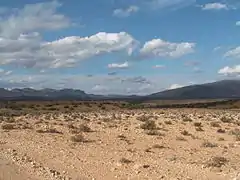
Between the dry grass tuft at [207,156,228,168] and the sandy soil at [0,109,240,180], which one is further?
the dry grass tuft at [207,156,228,168]

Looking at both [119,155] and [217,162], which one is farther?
[119,155]

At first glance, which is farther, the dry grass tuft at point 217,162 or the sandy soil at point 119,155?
the dry grass tuft at point 217,162

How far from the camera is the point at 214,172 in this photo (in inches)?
595

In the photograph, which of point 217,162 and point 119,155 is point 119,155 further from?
point 217,162

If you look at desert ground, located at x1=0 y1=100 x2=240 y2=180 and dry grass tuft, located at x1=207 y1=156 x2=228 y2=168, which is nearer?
desert ground, located at x1=0 y1=100 x2=240 y2=180

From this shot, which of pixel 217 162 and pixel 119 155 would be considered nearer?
pixel 217 162

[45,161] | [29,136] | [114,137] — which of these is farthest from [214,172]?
[29,136]

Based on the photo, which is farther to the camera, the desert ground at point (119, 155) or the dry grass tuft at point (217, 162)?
the dry grass tuft at point (217, 162)

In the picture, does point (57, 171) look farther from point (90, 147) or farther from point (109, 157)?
point (90, 147)

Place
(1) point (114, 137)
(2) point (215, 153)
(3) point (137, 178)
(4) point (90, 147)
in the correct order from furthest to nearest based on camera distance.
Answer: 1. (1) point (114, 137)
2. (4) point (90, 147)
3. (2) point (215, 153)
4. (3) point (137, 178)

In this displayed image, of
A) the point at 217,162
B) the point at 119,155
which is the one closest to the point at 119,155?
the point at 119,155

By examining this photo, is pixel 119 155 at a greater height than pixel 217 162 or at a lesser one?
greater

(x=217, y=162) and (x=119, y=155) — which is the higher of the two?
(x=119, y=155)

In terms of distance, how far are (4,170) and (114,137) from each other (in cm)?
1085
